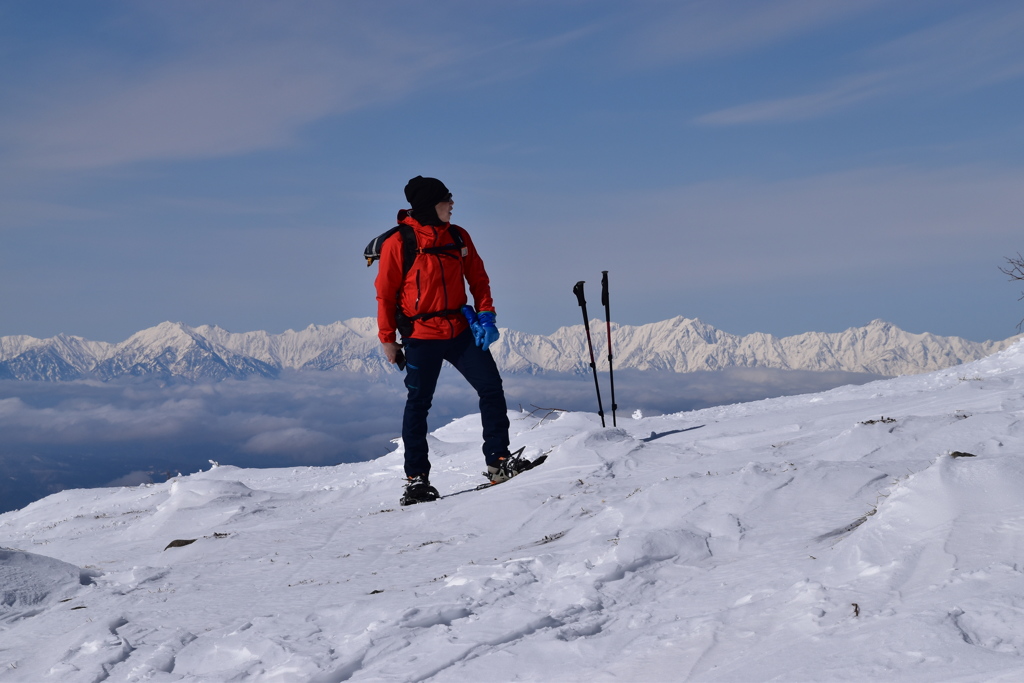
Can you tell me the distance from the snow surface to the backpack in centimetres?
183

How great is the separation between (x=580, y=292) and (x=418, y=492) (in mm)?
4181

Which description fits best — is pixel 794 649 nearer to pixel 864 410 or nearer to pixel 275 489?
pixel 864 410

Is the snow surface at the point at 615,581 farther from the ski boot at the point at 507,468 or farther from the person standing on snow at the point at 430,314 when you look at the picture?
the person standing on snow at the point at 430,314

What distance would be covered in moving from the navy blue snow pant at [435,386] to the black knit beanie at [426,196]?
4.12 ft

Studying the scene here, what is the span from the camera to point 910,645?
107 inches

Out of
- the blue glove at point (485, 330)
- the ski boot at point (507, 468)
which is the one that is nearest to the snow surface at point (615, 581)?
the ski boot at point (507, 468)

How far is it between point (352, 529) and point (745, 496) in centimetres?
362

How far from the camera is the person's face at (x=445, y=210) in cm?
769

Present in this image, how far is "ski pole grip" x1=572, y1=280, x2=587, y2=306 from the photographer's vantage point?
10.6m

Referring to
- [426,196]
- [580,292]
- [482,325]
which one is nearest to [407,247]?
[426,196]

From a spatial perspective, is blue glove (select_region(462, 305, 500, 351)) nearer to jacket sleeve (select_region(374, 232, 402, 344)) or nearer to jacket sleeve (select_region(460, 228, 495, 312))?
jacket sleeve (select_region(460, 228, 495, 312))

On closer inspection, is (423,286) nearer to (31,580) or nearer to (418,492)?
(418,492)

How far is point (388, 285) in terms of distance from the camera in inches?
299

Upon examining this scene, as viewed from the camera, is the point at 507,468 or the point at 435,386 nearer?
the point at 435,386
